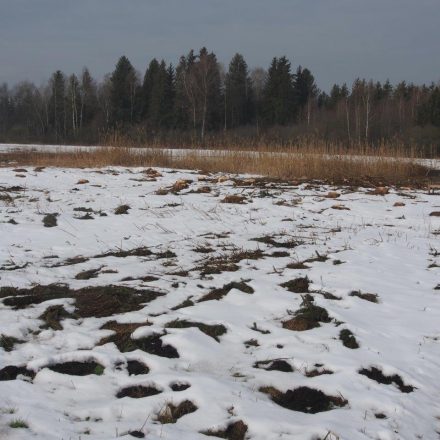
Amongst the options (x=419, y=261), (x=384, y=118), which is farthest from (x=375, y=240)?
(x=384, y=118)

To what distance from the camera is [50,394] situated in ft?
6.31

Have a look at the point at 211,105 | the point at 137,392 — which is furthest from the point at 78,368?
the point at 211,105

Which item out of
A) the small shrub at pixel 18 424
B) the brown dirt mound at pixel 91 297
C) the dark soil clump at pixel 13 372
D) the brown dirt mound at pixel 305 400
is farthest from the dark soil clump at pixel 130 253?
the small shrub at pixel 18 424

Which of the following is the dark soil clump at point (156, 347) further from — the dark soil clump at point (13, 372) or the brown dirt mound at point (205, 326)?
the dark soil clump at point (13, 372)

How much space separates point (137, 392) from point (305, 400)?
0.75m

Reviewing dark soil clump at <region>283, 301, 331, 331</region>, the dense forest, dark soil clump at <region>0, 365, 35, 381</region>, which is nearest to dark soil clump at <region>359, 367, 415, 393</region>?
dark soil clump at <region>283, 301, 331, 331</region>

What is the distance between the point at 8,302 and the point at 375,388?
2.27 meters

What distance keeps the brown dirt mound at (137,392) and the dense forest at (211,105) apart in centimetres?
3658

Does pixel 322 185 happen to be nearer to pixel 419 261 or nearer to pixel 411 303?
pixel 419 261

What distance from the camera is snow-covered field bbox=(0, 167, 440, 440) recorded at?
1797 millimetres

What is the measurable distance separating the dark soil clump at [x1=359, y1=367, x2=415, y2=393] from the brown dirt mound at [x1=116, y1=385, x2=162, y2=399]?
1014 mm

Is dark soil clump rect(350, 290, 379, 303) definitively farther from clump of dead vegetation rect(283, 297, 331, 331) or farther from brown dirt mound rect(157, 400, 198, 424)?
brown dirt mound rect(157, 400, 198, 424)

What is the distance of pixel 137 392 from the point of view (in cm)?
199

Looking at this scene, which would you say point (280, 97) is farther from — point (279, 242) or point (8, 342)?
point (8, 342)
